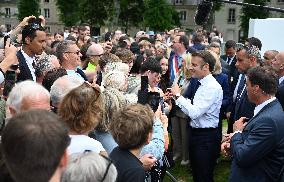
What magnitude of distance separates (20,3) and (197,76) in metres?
70.6

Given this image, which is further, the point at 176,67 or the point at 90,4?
the point at 90,4

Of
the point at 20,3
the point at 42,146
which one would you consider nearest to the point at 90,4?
the point at 20,3

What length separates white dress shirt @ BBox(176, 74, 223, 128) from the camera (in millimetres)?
5926

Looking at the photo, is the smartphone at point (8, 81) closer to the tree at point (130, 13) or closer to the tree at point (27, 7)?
the tree at point (130, 13)

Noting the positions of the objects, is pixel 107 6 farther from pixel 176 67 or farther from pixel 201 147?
pixel 201 147

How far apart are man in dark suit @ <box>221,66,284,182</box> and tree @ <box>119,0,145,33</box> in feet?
179

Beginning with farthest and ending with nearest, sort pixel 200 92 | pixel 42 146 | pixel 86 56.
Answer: pixel 86 56 < pixel 200 92 < pixel 42 146

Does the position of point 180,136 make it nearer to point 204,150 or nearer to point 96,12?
point 204,150

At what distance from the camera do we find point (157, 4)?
6138 centimetres

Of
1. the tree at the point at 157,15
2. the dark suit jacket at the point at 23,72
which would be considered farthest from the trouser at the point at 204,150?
the tree at the point at 157,15

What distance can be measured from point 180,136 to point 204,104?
243cm

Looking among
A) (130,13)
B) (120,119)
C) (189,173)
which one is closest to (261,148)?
(120,119)

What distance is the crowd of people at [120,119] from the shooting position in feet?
6.88

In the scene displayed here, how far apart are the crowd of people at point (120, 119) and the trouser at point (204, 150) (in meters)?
0.01
